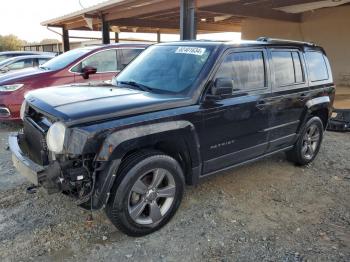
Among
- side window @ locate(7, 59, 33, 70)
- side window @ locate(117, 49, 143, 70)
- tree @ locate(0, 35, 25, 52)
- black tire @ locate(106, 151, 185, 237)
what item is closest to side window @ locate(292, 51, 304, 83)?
black tire @ locate(106, 151, 185, 237)

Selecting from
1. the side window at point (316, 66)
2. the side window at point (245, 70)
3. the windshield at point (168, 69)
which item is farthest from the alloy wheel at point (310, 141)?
the windshield at point (168, 69)

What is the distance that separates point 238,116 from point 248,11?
10.0 meters

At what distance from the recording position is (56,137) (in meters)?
2.96

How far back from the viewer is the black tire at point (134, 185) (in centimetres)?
312

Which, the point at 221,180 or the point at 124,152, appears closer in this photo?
the point at 124,152

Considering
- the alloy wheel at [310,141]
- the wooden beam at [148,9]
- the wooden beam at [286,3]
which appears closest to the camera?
Answer: the alloy wheel at [310,141]

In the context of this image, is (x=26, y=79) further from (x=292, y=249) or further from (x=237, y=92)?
(x=292, y=249)

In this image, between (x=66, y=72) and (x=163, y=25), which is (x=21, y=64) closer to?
(x=66, y=72)

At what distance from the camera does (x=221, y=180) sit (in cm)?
475

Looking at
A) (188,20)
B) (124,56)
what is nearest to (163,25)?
(188,20)

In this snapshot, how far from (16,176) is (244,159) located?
9.84 ft

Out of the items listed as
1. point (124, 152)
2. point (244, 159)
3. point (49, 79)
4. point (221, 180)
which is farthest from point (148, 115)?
point (49, 79)

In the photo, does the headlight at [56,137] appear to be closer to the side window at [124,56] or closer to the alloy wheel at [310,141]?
the alloy wheel at [310,141]

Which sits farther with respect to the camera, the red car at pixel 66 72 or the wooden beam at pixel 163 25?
the wooden beam at pixel 163 25
